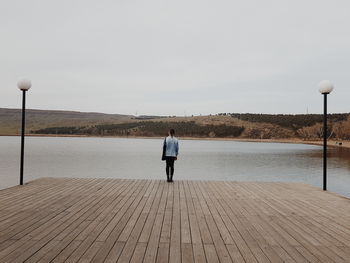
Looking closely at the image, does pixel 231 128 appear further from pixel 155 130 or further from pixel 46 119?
pixel 46 119

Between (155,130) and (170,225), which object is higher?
(155,130)

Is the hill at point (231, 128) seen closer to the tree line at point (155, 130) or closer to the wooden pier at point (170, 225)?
the tree line at point (155, 130)

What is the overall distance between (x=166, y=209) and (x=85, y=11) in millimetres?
15450

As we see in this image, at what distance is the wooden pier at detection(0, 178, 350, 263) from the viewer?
2.89 metres

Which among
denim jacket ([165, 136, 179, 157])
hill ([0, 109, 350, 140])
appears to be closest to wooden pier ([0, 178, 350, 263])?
denim jacket ([165, 136, 179, 157])

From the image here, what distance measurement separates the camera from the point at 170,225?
3.88m

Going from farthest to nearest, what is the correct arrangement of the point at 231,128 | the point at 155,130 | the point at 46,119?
1. the point at 46,119
2. the point at 155,130
3. the point at 231,128

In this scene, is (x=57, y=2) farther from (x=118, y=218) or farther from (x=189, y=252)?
(x=189, y=252)

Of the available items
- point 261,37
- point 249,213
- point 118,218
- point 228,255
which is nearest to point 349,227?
point 249,213

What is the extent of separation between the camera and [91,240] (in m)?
3.23

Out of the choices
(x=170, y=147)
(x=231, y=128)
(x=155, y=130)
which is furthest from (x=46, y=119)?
(x=170, y=147)

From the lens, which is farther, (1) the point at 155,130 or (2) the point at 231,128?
(1) the point at 155,130

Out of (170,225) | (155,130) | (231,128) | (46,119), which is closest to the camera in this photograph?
(170,225)

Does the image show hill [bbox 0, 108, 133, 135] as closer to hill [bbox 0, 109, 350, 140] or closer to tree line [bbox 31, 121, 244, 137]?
hill [bbox 0, 109, 350, 140]
